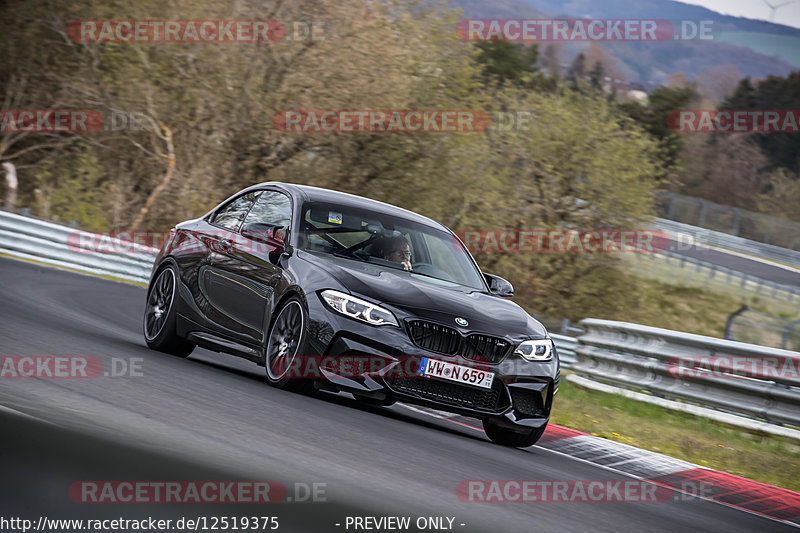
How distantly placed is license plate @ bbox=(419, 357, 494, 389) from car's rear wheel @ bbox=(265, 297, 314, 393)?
33.1 inches

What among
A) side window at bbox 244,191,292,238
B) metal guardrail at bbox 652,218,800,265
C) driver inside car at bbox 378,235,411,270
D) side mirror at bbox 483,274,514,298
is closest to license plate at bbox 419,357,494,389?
driver inside car at bbox 378,235,411,270

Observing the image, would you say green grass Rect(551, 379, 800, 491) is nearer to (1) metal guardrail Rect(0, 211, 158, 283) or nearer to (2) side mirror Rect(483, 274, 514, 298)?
(2) side mirror Rect(483, 274, 514, 298)

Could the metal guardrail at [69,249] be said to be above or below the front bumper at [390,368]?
below

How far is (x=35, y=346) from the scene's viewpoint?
800 centimetres

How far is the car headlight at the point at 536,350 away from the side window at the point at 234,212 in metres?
2.79

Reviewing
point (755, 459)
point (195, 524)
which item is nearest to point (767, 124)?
point (755, 459)

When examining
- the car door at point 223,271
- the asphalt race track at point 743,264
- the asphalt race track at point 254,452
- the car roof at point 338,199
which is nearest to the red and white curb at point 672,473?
A: the asphalt race track at point 254,452

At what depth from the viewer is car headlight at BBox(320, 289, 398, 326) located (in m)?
7.36

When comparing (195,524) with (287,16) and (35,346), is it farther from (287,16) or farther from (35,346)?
(287,16)

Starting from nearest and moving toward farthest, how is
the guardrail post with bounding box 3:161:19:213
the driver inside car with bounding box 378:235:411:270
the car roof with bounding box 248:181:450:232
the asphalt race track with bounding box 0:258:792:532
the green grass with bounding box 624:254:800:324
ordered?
the asphalt race track with bounding box 0:258:792:532 → the driver inside car with bounding box 378:235:411:270 → the car roof with bounding box 248:181:450:232 → the guardrail post with bounding box 3:161:19:213 → the green grass with bounding box 624:254:800:324

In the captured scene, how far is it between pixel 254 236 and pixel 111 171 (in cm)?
2501

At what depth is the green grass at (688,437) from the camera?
9133mm

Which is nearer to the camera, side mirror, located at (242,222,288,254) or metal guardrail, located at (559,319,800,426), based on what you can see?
side mirror, located at (242,222,288,254)

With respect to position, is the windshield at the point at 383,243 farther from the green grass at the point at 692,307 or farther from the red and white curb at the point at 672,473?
the green grass at the point at 692,307
